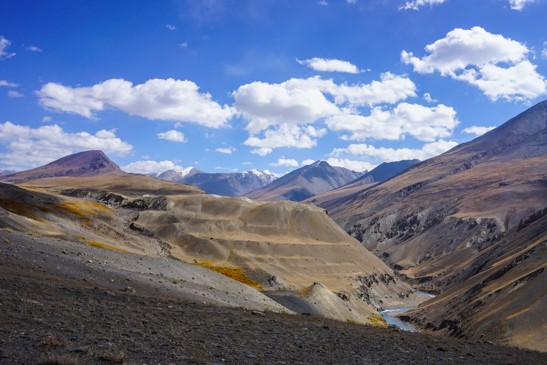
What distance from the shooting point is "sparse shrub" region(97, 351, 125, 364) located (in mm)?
13961

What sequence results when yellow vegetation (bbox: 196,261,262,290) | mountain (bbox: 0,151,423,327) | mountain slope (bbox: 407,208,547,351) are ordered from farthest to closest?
yellow vegetation (bbox: 196,261,262,290), mountain slope (bbox: 407,208,547,351), mountain (bbox: 0,151,423,327)

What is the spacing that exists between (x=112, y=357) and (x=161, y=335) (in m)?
4.37

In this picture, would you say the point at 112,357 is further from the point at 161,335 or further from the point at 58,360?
the point at 161,335

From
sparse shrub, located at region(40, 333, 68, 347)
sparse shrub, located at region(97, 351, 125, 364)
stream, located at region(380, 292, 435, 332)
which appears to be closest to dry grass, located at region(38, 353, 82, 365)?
sparse shrub, located at region(97, 351, 125, 364)

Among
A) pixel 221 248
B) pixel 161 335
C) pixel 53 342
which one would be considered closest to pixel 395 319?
pixel 221 248

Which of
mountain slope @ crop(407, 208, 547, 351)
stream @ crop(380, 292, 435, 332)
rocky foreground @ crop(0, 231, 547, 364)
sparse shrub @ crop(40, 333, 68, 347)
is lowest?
stream @ crop(380, 292, 435, 332)

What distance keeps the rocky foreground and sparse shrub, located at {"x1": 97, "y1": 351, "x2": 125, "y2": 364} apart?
3 centimetres

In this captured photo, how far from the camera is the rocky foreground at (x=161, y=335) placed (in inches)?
595

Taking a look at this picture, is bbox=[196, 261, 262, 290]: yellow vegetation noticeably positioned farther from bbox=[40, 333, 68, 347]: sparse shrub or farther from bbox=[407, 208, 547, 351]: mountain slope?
bbox=[40, 333, 68, 347]: sparse shrub

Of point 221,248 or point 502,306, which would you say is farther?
point 221,248

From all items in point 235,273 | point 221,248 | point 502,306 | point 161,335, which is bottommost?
point 502,306

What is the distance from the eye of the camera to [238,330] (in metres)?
21.7

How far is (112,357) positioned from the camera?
14.0 meters

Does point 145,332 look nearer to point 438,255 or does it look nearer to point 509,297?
point 509,297
